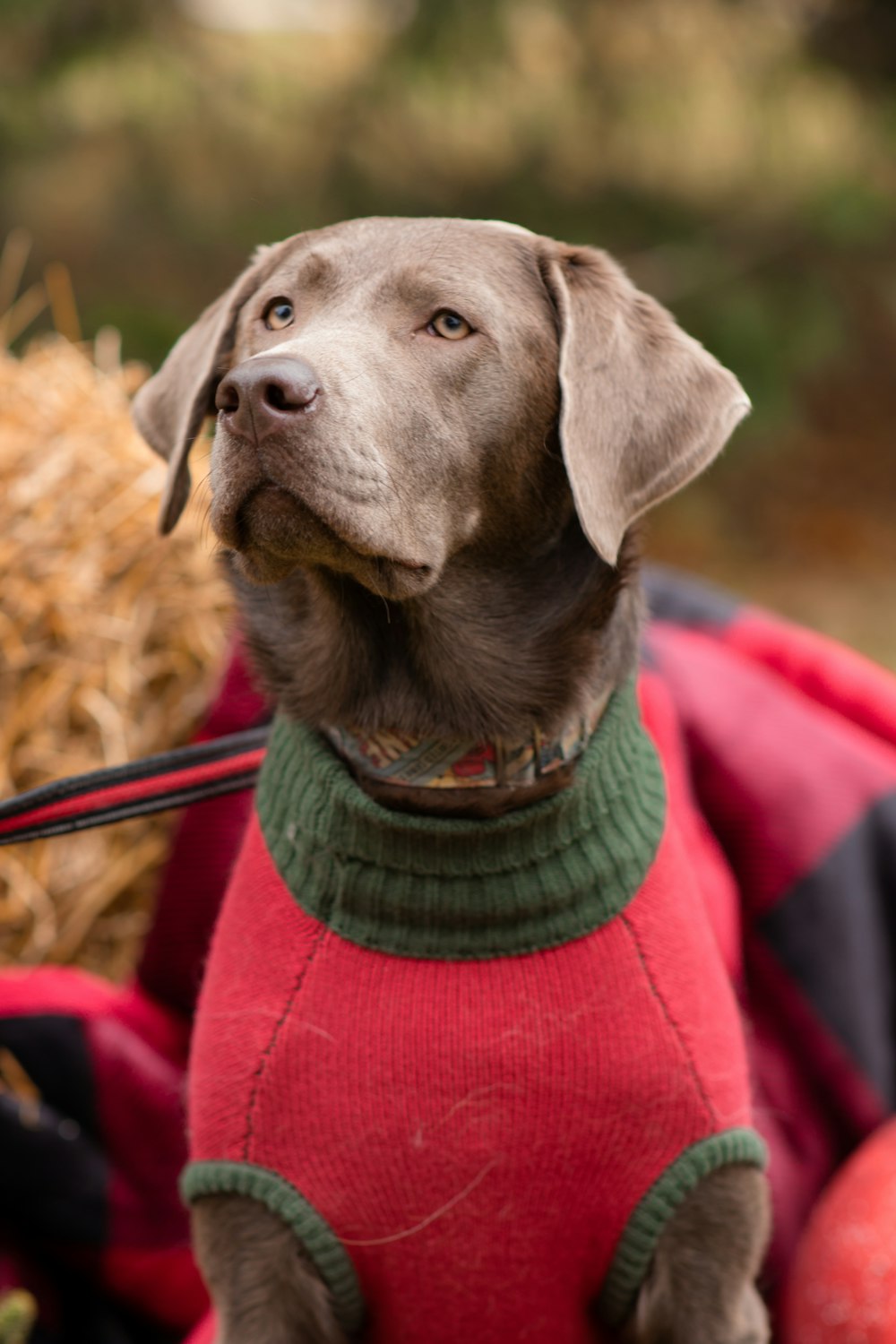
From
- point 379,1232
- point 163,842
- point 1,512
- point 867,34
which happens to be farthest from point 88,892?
point 867,34

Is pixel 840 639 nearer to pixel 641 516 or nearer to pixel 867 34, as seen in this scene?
pixel 867 34

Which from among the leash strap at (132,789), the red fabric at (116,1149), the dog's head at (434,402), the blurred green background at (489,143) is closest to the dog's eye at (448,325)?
the dog's head at (434,402)

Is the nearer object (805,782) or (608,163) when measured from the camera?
(805,782)

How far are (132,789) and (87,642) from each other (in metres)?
0.68

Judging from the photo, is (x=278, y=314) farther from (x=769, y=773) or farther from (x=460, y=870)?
(x=769, y=773)

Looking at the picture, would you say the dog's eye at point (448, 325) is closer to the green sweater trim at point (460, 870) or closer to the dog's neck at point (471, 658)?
the dog's neck at point (471, 658)

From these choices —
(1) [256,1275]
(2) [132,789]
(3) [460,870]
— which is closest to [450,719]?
(3) [460,870]

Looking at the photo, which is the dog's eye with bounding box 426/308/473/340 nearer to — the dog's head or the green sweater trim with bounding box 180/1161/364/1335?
the dog's head

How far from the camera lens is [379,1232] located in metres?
2.02

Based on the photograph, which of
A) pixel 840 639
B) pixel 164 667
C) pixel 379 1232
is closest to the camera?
pixel 379 1232

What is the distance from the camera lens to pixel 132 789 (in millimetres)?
2389

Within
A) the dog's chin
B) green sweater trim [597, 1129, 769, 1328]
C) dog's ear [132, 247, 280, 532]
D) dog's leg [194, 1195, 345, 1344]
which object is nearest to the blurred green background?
dog's ear [132, 247, 280, 532]

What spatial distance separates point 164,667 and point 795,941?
141 centimetres

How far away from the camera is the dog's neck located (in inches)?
81.7
